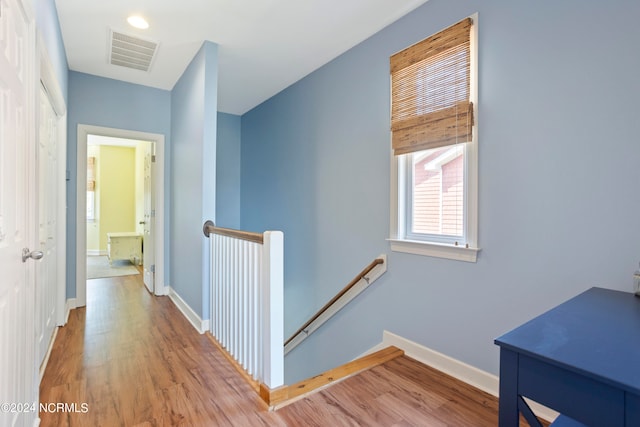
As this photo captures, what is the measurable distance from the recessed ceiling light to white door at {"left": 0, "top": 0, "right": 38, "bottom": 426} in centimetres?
121

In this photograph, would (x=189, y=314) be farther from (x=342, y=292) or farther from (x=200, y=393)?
(x=342, y=292)

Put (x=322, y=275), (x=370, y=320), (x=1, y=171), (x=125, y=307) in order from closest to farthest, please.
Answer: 1. (x=1, y=171)
2. (x=370, y=320)
3. (x=322, y=275)
4. (x=125, y=307)

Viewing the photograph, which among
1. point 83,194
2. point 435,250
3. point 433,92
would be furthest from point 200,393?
point 83,194

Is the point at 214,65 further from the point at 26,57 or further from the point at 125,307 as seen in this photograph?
the point at 125,307

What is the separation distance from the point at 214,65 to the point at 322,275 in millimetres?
2218

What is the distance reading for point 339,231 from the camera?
304 centimetres

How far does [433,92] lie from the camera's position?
217 centimetres

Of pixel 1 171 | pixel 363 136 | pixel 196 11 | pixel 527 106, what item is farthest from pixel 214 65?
pixel 527 106

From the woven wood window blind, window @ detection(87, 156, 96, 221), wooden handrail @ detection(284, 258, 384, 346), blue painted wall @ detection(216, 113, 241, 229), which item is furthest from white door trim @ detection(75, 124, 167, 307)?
window @ detection(87, 156, 96, 221)

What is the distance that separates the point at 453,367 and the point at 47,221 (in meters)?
3.15

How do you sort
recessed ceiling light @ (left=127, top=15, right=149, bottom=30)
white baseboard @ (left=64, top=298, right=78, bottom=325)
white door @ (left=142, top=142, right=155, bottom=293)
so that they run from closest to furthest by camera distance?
recessed ceiling light @ (left=127, top=15, right=149, bottom=30)
white baseboard @ (left=64, top=298, right=78, bottom=325)
white door @ (left=142, top=142, right=155, bottom=293)

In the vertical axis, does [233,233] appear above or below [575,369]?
above

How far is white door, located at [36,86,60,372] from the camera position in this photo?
2219mm

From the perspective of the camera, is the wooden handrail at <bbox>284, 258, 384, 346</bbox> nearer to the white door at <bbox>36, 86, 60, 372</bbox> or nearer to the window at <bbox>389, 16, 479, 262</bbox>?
the window at <bbox>389, 16, 479, 262</bbox>
